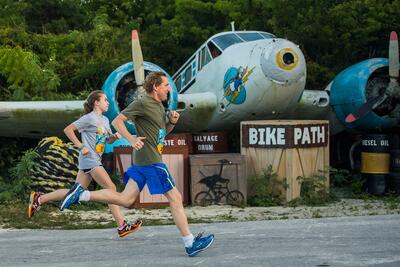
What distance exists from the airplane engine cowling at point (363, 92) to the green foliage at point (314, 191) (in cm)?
236

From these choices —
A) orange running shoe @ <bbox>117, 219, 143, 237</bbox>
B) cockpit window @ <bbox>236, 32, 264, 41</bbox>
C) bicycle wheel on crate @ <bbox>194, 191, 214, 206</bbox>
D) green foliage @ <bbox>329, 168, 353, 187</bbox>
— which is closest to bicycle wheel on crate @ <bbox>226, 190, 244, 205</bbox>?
bicycle wheel on crate @ <bbox>194, 191, 214, 206</bbox>

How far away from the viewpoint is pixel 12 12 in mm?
21281

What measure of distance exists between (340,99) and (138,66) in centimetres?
390

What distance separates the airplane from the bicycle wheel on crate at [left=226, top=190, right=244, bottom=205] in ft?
7.39

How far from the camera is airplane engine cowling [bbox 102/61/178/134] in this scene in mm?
13328

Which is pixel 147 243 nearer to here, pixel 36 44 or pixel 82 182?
pixel 82 182

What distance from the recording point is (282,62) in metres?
13.4

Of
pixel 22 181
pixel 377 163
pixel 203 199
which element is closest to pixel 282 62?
pixel 377 163

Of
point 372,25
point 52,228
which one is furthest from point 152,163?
point 372,25

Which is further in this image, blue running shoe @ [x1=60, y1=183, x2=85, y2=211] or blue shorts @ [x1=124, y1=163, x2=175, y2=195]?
blue running shoe @ [x1=60, y1=183, x2=85, y2=211]

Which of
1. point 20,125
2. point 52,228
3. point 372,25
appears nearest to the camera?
point 52,228

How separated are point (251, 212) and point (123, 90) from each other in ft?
12.2

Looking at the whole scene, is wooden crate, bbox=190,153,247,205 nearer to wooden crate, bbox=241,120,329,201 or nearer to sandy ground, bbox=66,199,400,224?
sandy ground, bbox=66,199,400,224

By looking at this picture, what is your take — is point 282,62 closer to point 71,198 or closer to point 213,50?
point 213,50
